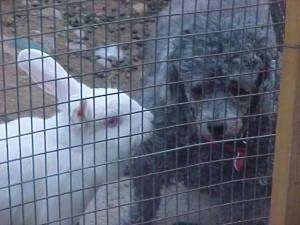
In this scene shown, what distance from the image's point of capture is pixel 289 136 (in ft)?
8.59

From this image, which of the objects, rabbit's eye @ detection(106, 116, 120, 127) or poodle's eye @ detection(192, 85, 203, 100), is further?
poodle's eye @ detection(192, 85, 203, 100)

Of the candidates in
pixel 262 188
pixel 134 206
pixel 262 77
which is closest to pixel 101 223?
pixel 134 206

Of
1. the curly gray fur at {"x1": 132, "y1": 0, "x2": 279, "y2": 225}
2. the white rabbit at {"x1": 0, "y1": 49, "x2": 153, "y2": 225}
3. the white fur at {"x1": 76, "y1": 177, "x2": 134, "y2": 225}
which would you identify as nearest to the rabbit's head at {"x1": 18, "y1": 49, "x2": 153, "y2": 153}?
the white rabbit at {"x1": 0, "y1": 49, "x2": 153, "y2": 225}

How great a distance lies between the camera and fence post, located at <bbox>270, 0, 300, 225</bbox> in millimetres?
2520

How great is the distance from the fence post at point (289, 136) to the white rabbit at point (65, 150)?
509 mm

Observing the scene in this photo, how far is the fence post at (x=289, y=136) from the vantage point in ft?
8.27

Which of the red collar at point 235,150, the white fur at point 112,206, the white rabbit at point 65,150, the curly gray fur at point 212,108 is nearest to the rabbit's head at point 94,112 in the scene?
the white rabbit at point 65,150

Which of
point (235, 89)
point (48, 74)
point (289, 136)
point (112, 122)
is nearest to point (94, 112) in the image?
point (112, 122)

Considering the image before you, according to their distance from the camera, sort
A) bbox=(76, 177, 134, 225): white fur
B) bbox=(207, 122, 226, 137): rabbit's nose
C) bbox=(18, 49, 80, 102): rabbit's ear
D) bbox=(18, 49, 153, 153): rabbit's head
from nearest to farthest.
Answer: bbox=(18, 49, 80, 102): rabbit's ear < bbox=(18, 49, 153, 153): rabbit's head < bbox=(207, 122, 226, 137): rabbit's nose < bbox=(76, 177, 134, 225): white fur

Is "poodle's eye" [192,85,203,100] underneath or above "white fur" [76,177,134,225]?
above

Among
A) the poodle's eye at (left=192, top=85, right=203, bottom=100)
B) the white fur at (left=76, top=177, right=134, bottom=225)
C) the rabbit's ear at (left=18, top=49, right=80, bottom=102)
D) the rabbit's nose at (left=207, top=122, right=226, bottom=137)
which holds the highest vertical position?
the rabbit's ear at (left=18, top=49, right=80, bottom=102)

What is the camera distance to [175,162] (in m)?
3.13

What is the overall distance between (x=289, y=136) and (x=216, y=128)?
464mm

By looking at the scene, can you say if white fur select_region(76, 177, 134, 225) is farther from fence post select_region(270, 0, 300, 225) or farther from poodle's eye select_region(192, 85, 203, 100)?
fence post select_region(270, 0, 300, 225)
